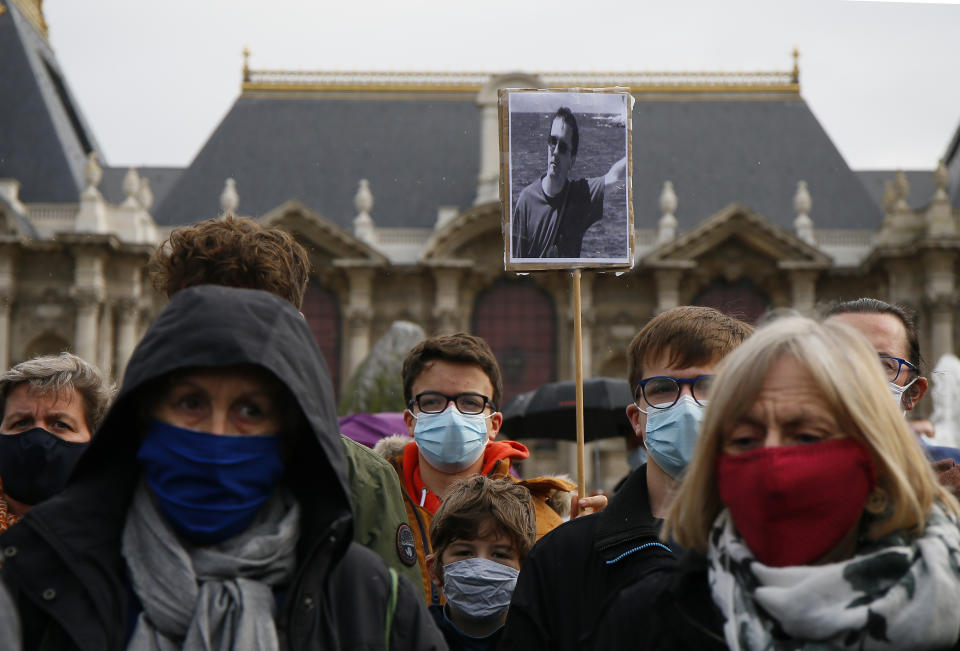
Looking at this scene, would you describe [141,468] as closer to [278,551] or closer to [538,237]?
[278,551]

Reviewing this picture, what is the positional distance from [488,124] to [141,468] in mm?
25910

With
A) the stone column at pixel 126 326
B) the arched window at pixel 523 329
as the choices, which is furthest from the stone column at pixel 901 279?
the stone column at pixel 126 326

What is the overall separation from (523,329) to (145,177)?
41.2 feet

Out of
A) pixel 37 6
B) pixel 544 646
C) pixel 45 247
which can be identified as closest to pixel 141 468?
pixel 544 646

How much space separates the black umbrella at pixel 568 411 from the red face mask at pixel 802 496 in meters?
7.82

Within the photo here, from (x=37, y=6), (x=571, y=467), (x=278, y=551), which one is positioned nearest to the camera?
(x=278, y=551)

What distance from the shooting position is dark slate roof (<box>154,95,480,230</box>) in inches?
1148

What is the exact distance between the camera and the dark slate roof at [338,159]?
95.7ft

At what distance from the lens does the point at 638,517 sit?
9.71 feet

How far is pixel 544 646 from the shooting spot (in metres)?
2.83

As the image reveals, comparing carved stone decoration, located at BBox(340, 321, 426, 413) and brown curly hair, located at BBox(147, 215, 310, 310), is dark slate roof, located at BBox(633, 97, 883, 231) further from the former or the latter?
brown curly hair, located at BBox(147, 215, 310, 310)

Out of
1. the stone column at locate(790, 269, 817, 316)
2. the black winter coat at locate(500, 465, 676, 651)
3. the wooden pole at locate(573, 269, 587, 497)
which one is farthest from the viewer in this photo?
the stone column at locate(790, 269, 817, 316)

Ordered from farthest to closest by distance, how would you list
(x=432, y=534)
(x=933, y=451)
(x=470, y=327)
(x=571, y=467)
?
(x=470, y=327), (x=571, y=467), (x=933, y=451), (x=432, y=534)

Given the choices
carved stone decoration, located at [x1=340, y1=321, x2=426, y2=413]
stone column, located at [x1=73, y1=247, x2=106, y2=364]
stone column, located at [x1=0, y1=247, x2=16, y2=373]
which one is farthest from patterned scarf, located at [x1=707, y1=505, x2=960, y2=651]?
stone column, located at [x1=0, y1=247, x2=16, y2=373]
